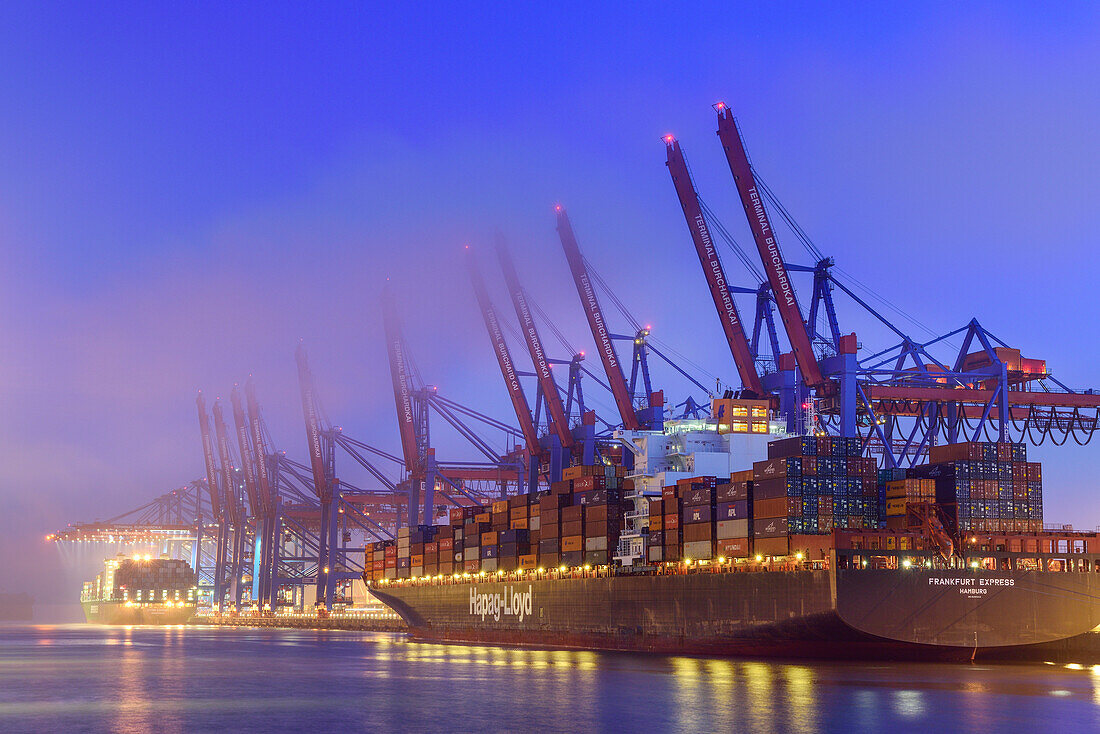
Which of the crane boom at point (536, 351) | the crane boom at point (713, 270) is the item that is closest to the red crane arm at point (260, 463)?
the crane boom at point (536, 351)

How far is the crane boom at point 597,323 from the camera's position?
8344 cm

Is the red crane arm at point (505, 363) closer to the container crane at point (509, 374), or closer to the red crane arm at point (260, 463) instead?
the container crane at point (509, 374)

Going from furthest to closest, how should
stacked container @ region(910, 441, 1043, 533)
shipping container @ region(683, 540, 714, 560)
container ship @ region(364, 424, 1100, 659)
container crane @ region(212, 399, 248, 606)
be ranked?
container crane @ region(212, 399, 248, 606)
shipping container @ region(683, 540, 714, 560)
stacked container @ region(910, 441, 1043, 533)
container ship @ region(364, 424, 1100, 659)

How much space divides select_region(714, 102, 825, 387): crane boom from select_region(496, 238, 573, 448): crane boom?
2435 centimetres

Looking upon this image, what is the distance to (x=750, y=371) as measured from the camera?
71875mm

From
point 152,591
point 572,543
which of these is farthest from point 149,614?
point 572,543

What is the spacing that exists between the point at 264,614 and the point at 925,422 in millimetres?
91661

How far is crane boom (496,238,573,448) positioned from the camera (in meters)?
89.0

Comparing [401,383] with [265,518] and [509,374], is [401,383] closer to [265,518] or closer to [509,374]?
[509,374]

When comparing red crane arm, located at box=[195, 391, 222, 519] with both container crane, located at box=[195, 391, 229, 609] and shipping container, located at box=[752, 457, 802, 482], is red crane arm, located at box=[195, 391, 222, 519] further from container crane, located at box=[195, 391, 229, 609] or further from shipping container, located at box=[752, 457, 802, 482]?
shipping container, located at box=[752, 457, 802, 482]

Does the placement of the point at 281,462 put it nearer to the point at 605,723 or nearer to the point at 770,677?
the point at 770,677

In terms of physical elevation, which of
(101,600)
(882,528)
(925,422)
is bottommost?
(101,600)

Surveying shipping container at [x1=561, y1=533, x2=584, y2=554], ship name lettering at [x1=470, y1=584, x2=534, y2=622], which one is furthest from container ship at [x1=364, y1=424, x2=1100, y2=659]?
ship name lettering at [x1=470, y1=584, x2=534, y2=622]

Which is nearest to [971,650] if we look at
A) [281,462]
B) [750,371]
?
→ [750,371]
